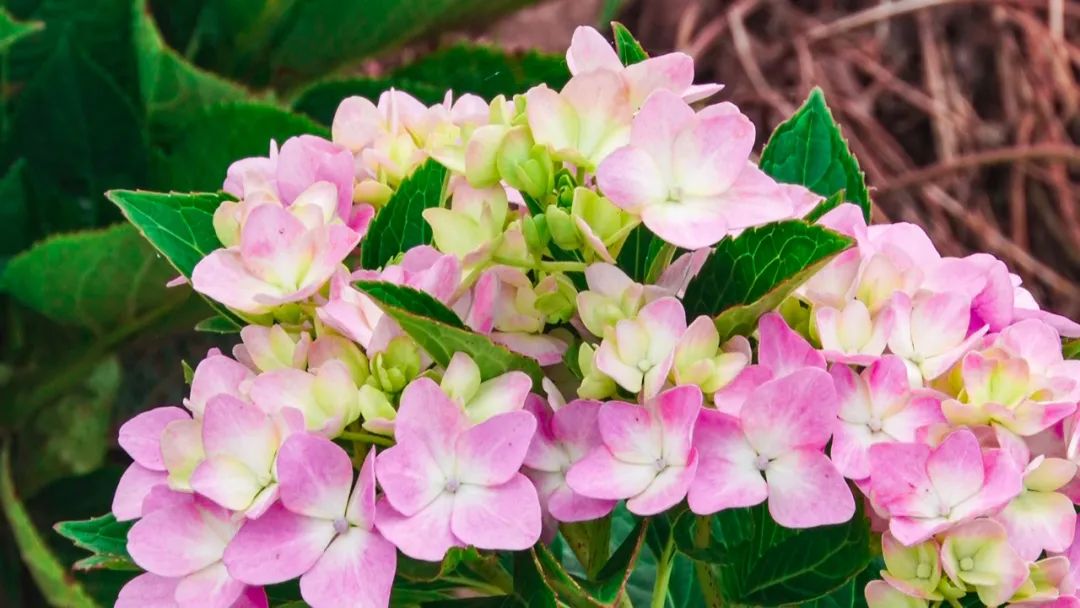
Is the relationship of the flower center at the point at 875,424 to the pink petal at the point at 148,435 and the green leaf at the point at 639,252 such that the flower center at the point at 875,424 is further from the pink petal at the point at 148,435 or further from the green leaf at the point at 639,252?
the pink petal at the point at 148,435

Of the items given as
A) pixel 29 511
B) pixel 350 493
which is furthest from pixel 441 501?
pixel 29 511

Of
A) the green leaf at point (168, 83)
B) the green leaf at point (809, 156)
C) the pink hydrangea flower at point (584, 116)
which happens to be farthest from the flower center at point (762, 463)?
the green leaf at point (168, 83)

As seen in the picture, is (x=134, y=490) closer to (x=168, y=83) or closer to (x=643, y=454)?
(x=643, y=454)

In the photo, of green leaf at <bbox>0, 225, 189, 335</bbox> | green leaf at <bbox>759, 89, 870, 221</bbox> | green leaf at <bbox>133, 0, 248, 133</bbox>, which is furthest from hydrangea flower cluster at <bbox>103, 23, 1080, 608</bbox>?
green leaf at <bbox>133, 0, 248, 133</bbox>

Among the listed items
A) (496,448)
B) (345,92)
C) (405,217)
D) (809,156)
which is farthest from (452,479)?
(345,92)

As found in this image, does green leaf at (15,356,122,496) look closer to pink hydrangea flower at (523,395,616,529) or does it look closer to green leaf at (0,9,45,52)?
green leaf at (0,9,45,52)

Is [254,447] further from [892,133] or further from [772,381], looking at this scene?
[892,133]

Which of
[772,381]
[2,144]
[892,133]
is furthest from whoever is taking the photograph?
[892,133]
